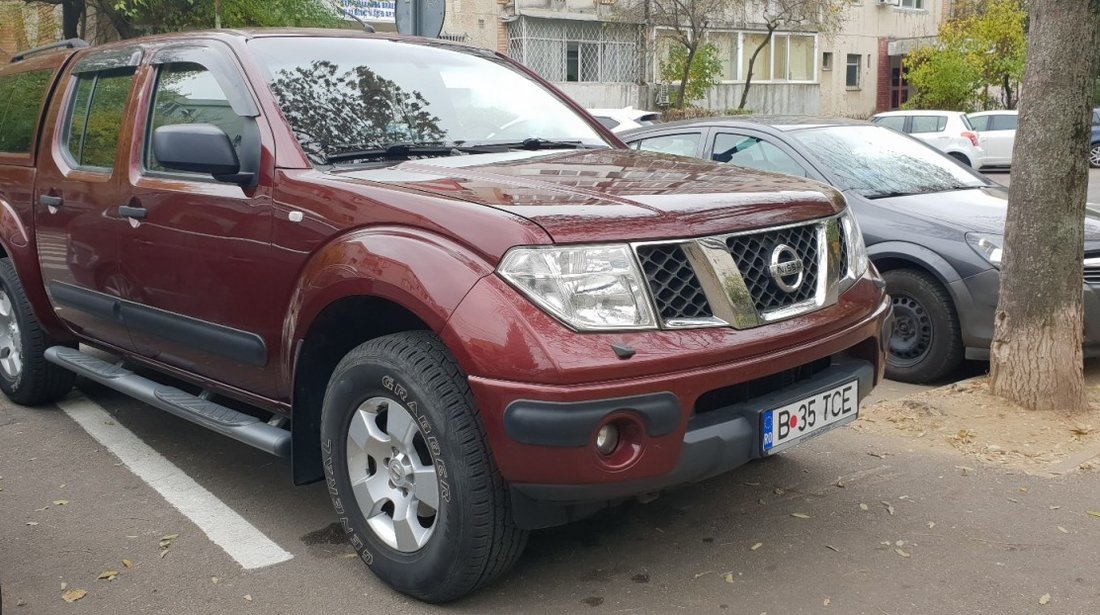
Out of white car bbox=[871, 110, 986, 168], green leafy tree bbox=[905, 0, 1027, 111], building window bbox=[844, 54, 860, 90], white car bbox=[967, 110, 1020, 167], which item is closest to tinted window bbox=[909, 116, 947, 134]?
white car bbox=[871, 110, 986, 168]

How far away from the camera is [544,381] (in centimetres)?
279

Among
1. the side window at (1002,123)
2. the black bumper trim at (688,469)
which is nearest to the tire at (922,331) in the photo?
the black bumper trim at (688,469)

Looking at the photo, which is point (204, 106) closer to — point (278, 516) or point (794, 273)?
point (278, 516)

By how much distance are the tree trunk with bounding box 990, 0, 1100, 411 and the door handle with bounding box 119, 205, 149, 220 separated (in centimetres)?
383

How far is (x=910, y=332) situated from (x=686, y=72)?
26.1 metres

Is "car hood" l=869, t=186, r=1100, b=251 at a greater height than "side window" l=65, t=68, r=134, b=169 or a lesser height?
lesser

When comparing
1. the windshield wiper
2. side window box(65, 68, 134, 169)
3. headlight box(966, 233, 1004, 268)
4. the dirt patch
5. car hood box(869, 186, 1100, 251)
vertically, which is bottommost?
the dirt patch

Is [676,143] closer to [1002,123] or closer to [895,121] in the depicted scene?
[895,121]

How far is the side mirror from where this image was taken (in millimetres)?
3580

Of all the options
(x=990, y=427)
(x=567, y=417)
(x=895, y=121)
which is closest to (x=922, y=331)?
(x=990, y=427)

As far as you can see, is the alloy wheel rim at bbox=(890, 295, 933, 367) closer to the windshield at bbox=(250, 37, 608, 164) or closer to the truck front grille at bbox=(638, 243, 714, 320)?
the windshield at bbox=(250, 37, 608, 164)

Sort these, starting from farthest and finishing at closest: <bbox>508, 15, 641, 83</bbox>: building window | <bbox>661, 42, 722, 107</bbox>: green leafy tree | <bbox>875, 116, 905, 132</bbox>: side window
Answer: <bbox>661, 42, 722, 107</bbox>: green leafy tree
<bbox>508, 15, 641, 83</bbox>: building window
<bbox>875, 116, 905, 132</bbox>: side window

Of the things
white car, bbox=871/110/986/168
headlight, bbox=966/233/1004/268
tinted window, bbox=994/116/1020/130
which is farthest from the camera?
tinted window, bbox=994/116/1020/130

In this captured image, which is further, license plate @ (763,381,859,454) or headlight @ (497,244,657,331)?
license plate @ (763,381,859,454)
